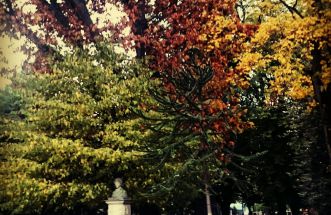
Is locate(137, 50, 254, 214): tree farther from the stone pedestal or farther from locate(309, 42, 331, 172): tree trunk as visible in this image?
locate(309, 42, 331, 172): tree trunk

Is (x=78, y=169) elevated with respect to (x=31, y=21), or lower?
lower

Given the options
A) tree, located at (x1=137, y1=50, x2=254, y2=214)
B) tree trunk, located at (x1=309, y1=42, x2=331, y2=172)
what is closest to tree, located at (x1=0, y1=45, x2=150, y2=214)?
tree, located at (x1=137, y1=50, x2=254, y2=214)

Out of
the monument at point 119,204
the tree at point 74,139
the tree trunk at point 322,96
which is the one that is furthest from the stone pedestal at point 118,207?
the tree trunk at point 322,96

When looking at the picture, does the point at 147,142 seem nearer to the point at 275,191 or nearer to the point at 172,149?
the point at 172,149

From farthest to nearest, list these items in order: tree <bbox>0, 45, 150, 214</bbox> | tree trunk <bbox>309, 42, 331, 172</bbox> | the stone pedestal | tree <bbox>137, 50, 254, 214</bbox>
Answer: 1. tree <bbox>0, 45, 150, 214</bbox>
2. tree <bbox>137, 50, 254, 214</bbox>
3. the stone pedestal
4. tree trunk <bbox>309, 42, 331, 172</bbox>

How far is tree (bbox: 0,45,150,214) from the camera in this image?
1686 centimetres

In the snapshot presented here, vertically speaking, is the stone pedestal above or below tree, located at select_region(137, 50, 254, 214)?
below

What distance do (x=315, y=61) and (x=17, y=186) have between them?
11.4m

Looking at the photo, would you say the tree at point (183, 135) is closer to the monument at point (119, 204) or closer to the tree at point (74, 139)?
the tree at point (74, 139)

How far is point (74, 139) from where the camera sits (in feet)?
58.6

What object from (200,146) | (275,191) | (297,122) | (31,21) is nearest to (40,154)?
(200,146)

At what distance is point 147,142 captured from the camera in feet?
58.4

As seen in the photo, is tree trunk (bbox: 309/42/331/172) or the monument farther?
the monument

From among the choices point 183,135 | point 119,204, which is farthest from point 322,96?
point 119,204
